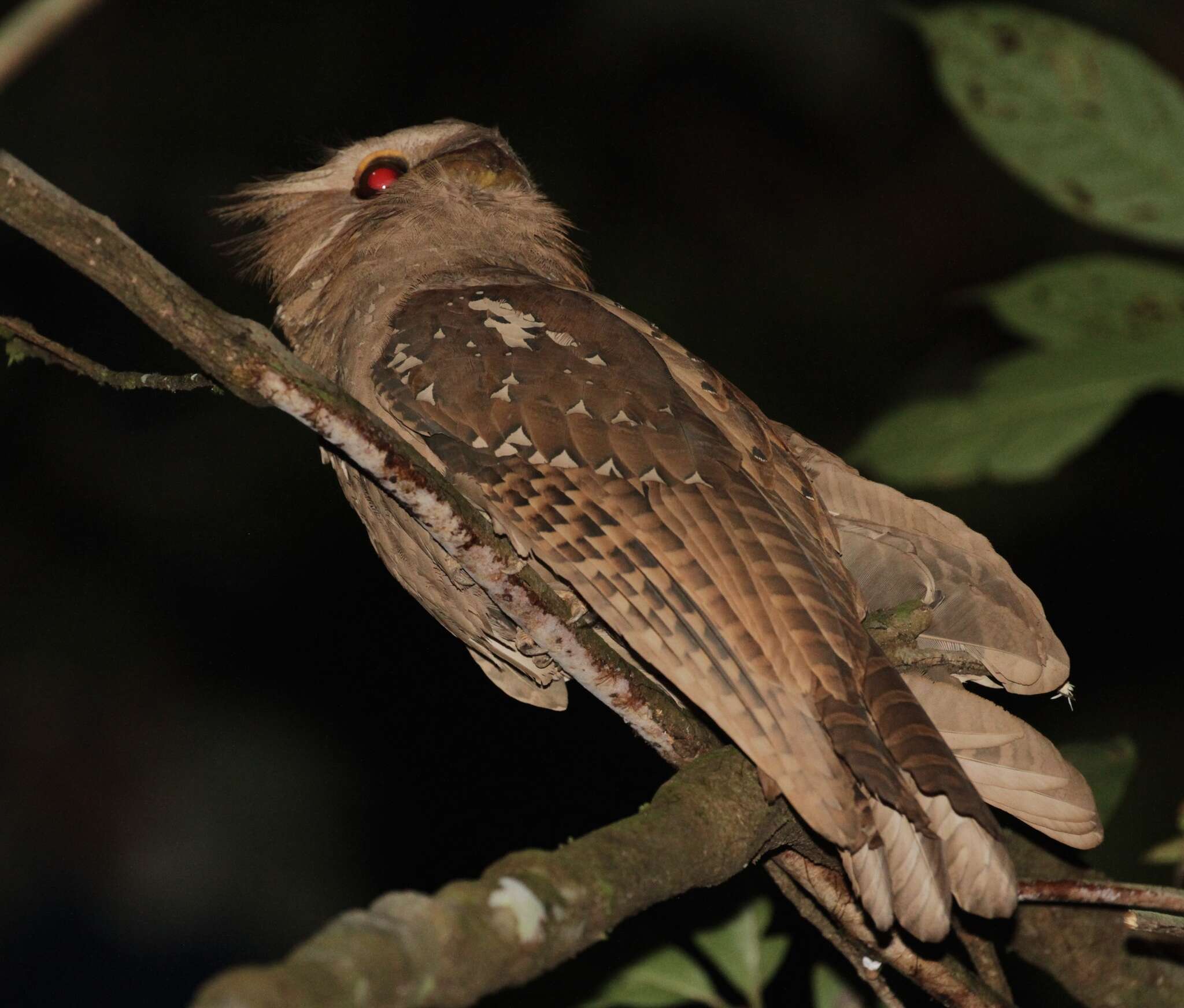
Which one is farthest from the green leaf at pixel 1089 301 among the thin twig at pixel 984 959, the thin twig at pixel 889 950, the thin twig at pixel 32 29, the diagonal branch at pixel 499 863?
the thin twig at pixel 32 29

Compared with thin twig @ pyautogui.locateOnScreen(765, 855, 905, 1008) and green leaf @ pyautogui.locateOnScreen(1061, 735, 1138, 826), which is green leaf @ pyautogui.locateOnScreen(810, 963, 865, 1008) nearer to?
thin twig @ pyautogui.locateOnScreen(765, 855, 905, 1008)

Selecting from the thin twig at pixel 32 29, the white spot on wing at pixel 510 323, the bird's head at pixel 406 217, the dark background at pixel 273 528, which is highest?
the thin twig at pixel 32 29

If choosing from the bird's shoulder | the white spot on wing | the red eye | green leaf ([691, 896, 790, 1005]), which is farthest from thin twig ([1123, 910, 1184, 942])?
the red eye

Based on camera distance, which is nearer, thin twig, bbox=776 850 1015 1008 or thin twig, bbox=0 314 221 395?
thin twig, bbox=0 314 221 395

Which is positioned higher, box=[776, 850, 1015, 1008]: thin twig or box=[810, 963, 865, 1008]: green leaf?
box=[776, 850, 1015, 1008]: thin twig

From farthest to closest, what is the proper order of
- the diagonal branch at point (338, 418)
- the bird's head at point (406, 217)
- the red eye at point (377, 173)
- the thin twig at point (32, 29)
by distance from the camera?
the red eye at point (377, 173) → the bird's head at point (406, 217) → the diagonal branch at point (338, 418) → the thin twig at point (32, 29)

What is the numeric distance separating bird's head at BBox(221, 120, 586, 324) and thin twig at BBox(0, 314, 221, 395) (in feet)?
3.17

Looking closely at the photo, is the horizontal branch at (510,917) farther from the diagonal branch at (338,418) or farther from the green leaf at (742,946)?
the green leaf at (742,946)

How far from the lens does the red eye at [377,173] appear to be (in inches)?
136

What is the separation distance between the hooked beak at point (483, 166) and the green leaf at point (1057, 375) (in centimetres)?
145

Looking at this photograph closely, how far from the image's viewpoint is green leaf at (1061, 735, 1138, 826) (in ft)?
9.87

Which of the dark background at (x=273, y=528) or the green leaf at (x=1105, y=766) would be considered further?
the dark background at (x=273, y=528)

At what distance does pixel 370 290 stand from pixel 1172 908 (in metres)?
1.99

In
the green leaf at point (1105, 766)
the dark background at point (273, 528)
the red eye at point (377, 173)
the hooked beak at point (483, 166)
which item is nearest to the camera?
the green leaf at point (1105, 766)
